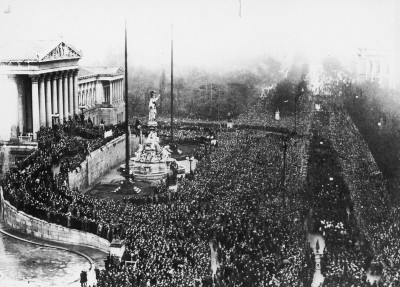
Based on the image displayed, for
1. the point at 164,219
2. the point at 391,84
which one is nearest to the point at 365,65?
the point at 391,84

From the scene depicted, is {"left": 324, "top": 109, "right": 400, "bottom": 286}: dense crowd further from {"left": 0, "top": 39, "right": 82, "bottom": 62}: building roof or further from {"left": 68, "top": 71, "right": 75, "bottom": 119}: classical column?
{"left": 68, "top": 71, "right": 75, "bottom": 119}: classical column

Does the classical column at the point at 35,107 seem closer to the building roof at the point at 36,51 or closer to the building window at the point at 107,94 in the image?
the building roof at the point at 36,51

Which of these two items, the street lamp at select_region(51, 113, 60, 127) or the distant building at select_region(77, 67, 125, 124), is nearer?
the street lamp at select_region(51, 113, 60, 127)

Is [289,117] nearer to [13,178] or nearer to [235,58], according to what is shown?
[235,58]

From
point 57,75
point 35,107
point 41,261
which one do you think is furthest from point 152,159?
point 41,261

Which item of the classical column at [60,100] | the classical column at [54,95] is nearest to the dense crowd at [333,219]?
the classical column at [54,95]

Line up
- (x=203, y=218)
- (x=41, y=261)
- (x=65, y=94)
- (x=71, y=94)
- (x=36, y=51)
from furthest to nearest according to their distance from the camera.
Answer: (x=71, y=94) < (x=65, y=94) < (x=36, y=51) < (x=203, y=218) < (x=41, y=261)

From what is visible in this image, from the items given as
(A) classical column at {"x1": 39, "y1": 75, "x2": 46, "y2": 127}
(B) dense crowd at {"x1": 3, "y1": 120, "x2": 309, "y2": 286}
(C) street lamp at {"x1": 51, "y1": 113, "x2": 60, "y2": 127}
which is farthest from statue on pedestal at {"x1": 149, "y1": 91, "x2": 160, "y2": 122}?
(C) street lamp at {"x1": 51, "y1": 113, "x2": 60, "y2": 127}

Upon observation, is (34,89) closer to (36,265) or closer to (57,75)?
(57,75)
